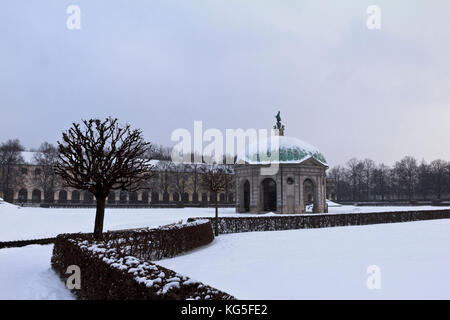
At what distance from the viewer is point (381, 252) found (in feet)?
48.2

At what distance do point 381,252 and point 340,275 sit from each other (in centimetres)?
508

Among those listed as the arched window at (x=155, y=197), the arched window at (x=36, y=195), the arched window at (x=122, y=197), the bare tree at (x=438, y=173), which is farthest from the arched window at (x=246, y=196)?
the bare tree at (x=438, y=173)

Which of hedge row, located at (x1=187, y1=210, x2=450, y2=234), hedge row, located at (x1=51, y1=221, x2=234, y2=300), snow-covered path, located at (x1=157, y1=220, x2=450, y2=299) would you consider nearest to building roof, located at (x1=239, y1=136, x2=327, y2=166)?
hedge row, located at (x1=187, y1=210, x2=450, y2=234)

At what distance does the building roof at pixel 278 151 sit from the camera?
42.7 m

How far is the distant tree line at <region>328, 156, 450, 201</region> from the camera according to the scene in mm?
99625

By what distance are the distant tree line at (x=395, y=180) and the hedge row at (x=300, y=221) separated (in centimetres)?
6981

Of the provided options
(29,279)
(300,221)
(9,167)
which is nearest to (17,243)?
(29,279)

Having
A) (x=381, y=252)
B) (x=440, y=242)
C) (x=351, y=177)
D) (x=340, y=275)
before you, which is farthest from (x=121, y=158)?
(x=351, y=177)

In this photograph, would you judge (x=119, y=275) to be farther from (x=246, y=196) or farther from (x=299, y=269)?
(x=246, y=196)

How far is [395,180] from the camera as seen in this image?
11212cm

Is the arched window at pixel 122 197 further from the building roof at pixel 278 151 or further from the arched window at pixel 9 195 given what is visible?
the building roof at pixel 278 151

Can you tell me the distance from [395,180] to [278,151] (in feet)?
279

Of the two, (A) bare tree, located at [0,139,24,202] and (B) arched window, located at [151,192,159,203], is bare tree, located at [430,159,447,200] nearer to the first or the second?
(B) arched window, located at [151,192,159,203]
